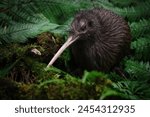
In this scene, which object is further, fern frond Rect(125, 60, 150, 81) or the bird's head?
the bird's head

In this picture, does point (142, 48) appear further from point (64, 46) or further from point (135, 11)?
point (64, 46)

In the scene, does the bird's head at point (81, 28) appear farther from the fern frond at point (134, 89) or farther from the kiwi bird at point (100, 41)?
the fern frond at point (134, 89)

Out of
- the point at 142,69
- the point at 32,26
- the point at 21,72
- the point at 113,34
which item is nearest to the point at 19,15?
the point at 32,26

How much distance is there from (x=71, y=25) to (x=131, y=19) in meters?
0.76

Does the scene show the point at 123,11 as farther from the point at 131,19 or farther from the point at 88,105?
the point at 88,105

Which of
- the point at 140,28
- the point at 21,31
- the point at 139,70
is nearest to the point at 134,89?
the point at 139,70

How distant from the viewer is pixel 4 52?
3543 mm

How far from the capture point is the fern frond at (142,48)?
3.85m

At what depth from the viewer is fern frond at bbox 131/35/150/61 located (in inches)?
151

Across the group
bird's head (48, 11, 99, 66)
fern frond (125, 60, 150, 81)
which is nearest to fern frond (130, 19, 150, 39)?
bird's head (48, 11, 99, 66)

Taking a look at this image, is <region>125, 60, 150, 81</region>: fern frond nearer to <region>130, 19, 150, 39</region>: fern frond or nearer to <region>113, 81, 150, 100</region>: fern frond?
<region>113, 81, 150, 100</region>: fern frond

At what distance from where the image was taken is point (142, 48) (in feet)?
12.7

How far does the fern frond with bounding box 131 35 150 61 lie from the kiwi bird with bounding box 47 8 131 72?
0.14 meters

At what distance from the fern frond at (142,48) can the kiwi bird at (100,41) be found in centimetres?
14
